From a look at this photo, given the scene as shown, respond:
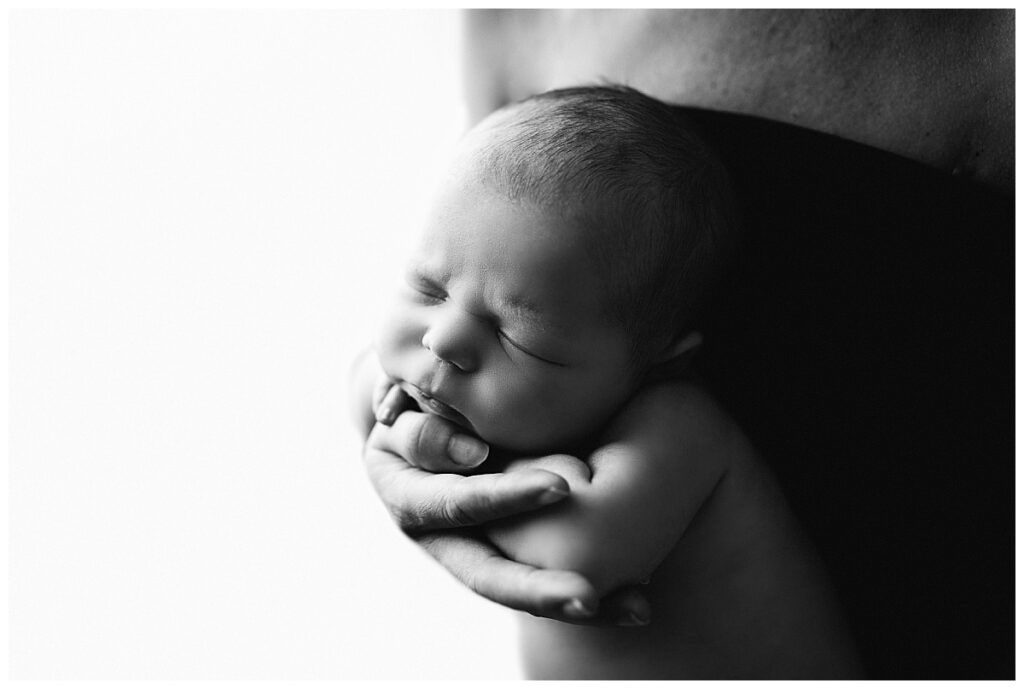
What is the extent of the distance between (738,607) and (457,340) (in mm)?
379

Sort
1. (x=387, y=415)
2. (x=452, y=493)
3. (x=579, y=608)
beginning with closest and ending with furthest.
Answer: (x=579, y=608)
(x=452, y=493)
(x=387, y=415)

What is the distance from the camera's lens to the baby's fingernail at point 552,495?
2.25ft

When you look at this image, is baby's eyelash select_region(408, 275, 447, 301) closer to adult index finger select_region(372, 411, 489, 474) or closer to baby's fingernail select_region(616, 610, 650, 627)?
adult index finger select_region(372, 411, 489, 474)

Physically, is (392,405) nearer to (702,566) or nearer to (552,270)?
(552,270)

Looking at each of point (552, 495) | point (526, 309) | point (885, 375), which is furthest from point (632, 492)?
point (885, 375)

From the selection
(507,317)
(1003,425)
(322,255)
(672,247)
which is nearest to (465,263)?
(507,317)

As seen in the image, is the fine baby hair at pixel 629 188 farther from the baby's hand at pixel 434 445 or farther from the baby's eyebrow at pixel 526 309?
the baby's hand at pixel 434 445

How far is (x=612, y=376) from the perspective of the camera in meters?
0.77

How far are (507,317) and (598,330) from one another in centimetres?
8

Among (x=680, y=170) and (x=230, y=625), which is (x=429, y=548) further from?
(x=230, y=625)

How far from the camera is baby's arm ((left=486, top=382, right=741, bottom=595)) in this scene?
70 centimetres

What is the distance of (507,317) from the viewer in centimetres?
73

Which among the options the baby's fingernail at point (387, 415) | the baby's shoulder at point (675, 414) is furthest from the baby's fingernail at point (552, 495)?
the baby's fingernail at point (387, 415)

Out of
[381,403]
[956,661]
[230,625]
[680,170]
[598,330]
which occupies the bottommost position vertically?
[230,625]
